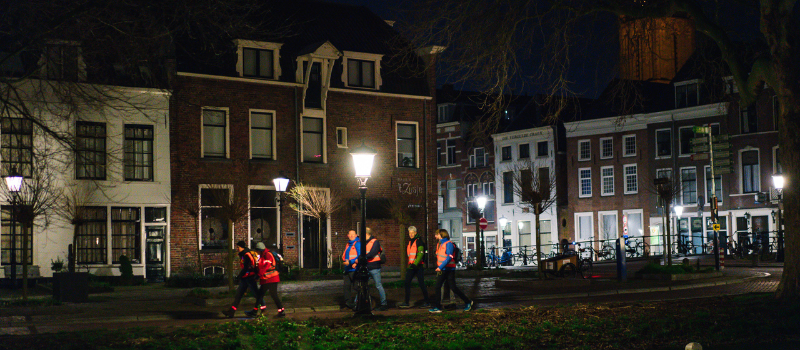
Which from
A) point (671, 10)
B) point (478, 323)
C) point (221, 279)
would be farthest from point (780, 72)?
point (221, 279)

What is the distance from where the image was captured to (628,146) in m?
54.7

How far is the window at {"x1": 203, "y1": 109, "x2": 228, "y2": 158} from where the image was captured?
35.0 m

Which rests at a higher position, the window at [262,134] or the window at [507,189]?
the window at [262,134]

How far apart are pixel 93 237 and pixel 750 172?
3531cm

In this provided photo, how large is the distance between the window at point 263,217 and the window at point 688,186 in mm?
26787

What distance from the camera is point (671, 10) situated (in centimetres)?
1584

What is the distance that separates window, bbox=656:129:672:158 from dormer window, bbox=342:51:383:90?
72.0 feet

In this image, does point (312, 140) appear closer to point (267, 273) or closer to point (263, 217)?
point (263, 217)

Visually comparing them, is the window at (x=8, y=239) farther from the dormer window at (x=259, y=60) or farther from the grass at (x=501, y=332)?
the grass at (x=501, y=332)

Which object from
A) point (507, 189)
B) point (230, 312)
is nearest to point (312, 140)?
point (230, 312)

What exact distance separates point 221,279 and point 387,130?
13.3 meters

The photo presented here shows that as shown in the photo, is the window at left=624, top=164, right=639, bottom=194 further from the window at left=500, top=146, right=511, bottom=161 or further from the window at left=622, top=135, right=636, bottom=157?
the window at left=500, top=146, right=511, bottom=161

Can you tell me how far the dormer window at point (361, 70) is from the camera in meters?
38.1

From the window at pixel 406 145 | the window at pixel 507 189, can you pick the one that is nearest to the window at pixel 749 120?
the window at pixel 507 189
